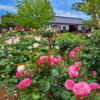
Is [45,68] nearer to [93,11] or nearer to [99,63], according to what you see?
[99,63]

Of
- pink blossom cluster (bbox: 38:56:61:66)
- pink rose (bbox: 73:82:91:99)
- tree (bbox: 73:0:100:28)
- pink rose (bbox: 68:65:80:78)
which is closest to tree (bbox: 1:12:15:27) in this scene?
tree (bbox: 73:0:100:28)

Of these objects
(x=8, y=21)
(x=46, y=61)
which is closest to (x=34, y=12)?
(x=8, y=21)

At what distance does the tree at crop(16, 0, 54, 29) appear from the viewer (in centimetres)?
1688

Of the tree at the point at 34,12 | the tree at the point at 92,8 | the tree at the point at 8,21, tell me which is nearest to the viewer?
the tree at the point at 92,8

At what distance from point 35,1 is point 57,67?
17565 mm

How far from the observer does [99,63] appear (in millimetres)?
2580

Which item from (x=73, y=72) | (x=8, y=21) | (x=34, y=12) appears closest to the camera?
(x=73, y=72)

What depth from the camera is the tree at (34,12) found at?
16.9 metres

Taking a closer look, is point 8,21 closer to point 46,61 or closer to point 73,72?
point 46,61

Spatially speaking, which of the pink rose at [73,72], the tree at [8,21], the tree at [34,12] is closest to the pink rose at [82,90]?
the pink rose at [73,72]

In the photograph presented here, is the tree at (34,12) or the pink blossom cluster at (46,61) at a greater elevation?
the tree at (34,12)

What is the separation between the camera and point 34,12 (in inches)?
690

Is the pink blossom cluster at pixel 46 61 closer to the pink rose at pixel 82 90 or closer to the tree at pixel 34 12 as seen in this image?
the pink rose at pixel 82 90

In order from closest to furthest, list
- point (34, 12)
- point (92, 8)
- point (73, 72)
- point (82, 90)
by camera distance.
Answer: point (82, 90) < point (73, 72) < point (92, 8) < point (34, 12)
